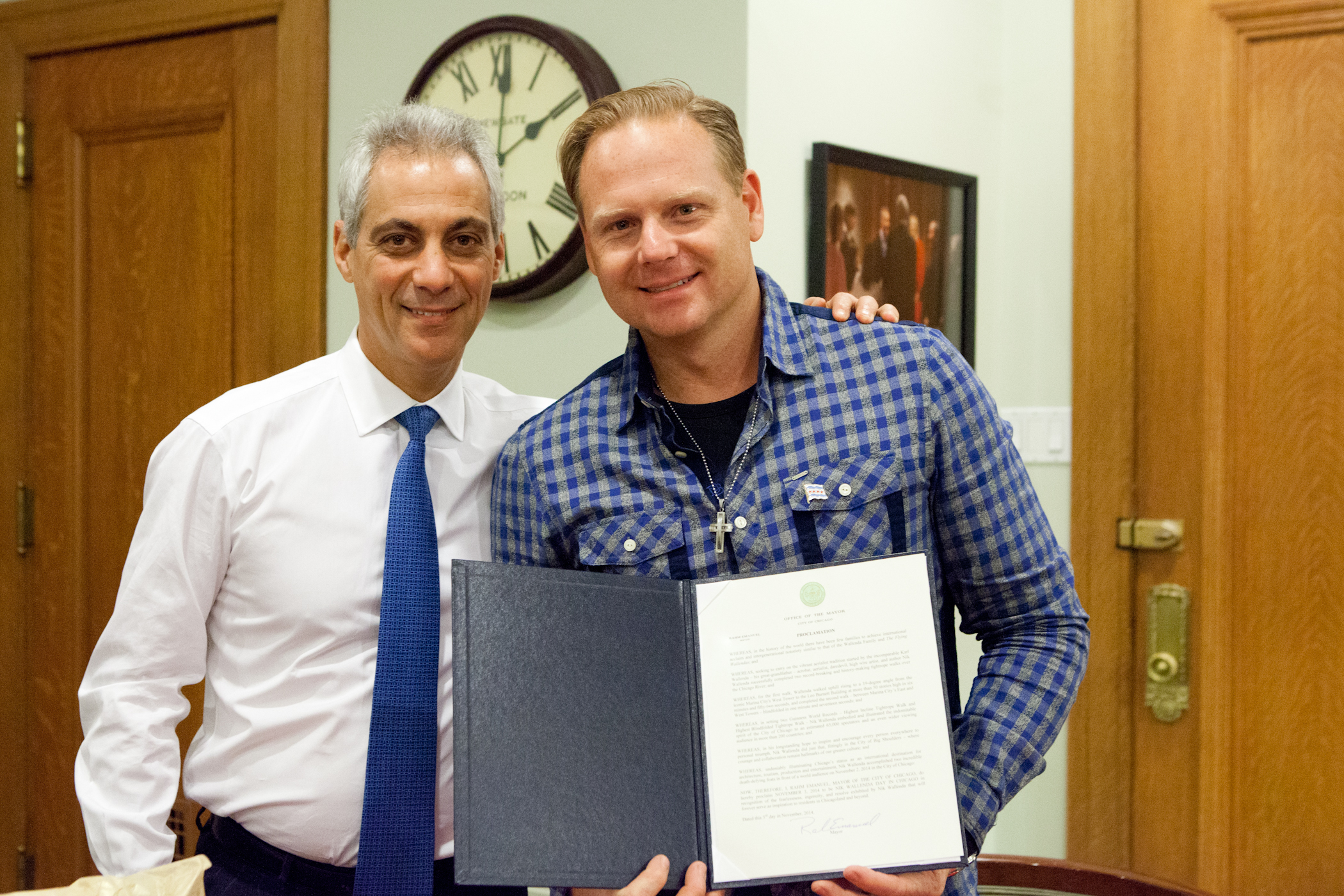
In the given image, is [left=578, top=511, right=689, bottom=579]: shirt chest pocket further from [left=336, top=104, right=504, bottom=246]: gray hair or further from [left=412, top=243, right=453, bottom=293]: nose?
[left=336, top=104, right=504, bottom=246]: gray hair

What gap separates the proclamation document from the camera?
3.35 ft

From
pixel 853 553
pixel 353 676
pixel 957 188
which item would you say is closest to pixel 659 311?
pixel 853 553

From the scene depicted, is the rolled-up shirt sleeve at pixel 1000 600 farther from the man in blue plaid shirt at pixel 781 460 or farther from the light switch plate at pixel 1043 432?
the light switch plate at pixel 1043 432

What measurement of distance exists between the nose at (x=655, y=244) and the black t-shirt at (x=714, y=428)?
188 mm

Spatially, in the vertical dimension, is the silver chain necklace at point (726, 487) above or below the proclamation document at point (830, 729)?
above

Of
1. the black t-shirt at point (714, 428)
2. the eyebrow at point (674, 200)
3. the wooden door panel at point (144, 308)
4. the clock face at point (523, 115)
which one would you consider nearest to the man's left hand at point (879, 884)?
the black t-shirt at point (714, 428)

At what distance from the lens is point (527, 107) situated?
207 centimetres

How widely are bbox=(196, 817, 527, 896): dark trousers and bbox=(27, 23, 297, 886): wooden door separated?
125 centimetres

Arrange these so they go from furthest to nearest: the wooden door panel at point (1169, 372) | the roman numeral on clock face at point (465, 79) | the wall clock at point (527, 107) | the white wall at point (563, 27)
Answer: the wooden door panel at point (1169, 372) → the roman numeral on clock face at point (465, 79) → the wall clock at point (527, 107) → the white wall at point (563, 27)

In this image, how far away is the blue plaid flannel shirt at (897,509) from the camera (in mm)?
1176

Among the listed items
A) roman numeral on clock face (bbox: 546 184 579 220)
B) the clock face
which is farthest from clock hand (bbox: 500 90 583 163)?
roman numeral on clock face (bbox: 546 184 579 220)

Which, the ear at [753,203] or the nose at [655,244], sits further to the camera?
the ear at [753,203]

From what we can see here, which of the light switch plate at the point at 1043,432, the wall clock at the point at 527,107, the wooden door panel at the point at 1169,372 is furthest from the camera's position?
the light switch plate at the point at 1043,432
